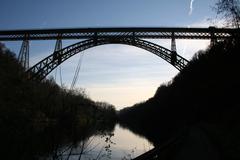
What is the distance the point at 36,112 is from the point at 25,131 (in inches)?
20.7

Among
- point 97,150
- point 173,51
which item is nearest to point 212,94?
point 173,51

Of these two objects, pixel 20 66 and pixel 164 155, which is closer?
pixel 164 155

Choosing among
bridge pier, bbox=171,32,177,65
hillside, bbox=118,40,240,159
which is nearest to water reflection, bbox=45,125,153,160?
hillside, bbox=118,40,240,159

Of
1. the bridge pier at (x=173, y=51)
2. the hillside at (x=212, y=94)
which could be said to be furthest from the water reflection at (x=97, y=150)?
the bridge pier at (x=173, y=51)

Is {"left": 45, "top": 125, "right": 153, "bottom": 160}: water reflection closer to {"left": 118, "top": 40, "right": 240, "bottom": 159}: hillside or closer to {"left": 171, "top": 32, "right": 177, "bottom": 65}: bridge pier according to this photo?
{"left": 118, "top": 40, "right": 240, "bottom": 159}: hillside

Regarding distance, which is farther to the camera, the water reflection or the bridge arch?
the bridge arch

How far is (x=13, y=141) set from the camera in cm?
640

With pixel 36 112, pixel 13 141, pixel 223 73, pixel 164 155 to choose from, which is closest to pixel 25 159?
pixel 13 141

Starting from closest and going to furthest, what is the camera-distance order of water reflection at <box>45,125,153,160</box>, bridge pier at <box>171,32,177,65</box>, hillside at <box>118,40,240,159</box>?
water reflection at <box>45,125,153,160</box>
hillside at <box>118,40,240,159</box>
bridge pier at <box>171,32,177,65</box>

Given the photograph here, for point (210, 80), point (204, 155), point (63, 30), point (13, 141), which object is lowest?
point (204, 155)

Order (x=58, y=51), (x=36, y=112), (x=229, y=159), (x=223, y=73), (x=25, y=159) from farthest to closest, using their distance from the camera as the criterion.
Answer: (x=58, y=51)
(x=223, y=73)
(x=229, y=159)
(x=36, y=112)
(x=25, y=159)

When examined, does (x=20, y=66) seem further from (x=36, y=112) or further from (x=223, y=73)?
(x=36, y=112)

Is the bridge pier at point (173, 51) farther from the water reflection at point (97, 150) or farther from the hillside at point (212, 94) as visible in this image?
the water reflection at point (97, 150)

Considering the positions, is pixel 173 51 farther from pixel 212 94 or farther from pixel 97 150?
pixel 97 150
